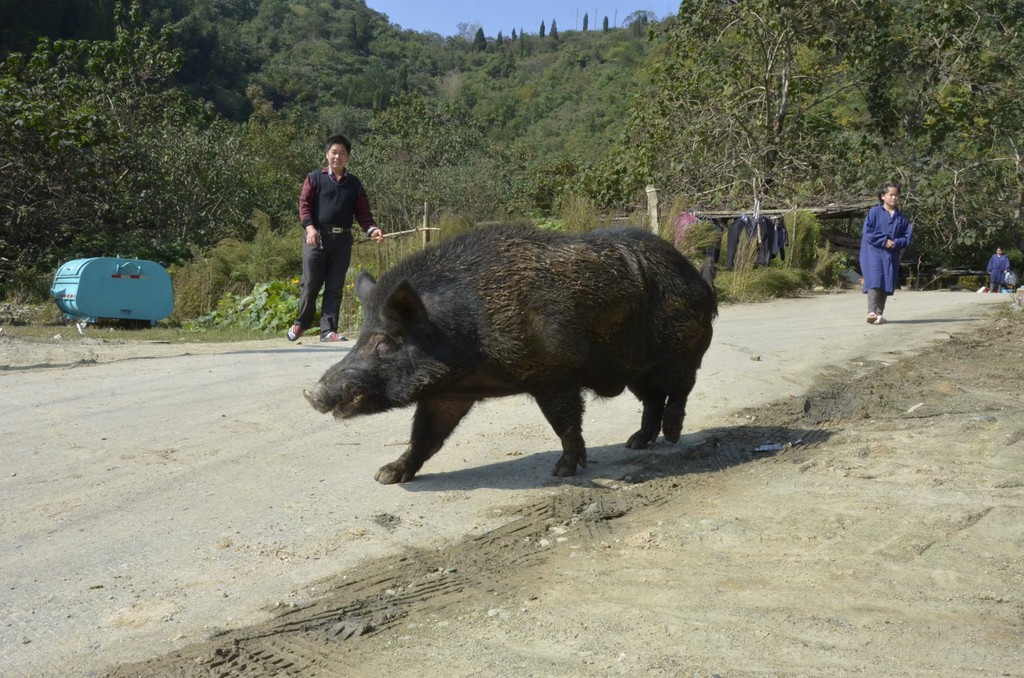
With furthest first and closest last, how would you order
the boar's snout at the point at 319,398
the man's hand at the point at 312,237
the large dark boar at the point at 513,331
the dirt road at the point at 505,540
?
the man's hand at the point at 312,237 → the large dark boar at the point at 513,331 → the boar's snout at the point at 319,398 → the dirt road at the point at 505,540

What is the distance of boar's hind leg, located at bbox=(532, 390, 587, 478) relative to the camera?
A: 568 cm

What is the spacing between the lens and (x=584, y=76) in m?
104

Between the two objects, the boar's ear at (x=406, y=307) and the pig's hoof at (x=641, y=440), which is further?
the pig's hoof at (x=641, y=440)

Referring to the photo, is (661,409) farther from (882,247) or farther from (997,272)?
(997,272)

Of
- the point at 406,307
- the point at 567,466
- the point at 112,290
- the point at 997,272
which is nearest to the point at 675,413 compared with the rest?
the point at 567,466

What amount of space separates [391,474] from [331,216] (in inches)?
187

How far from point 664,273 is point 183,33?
71.1m

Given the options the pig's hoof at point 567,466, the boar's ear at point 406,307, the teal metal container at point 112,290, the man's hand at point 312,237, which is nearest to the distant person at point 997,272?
the teal metal container at point 112,290

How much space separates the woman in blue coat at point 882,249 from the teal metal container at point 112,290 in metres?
10.9

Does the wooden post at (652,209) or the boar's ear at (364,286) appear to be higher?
the wooden post at (652,209)

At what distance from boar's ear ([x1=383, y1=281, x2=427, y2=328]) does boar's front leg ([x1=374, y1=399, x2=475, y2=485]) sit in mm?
515

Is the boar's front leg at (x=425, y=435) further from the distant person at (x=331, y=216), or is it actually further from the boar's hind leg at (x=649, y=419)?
the distant person at (x=331, y=216)

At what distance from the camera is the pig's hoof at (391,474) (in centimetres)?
565

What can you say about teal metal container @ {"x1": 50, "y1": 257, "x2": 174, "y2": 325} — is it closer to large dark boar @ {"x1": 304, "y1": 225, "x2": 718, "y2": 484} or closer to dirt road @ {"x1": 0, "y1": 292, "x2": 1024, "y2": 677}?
dirt road @ {"x1": 0, "y1": 292, "x2": 1024, "y2": 677}
